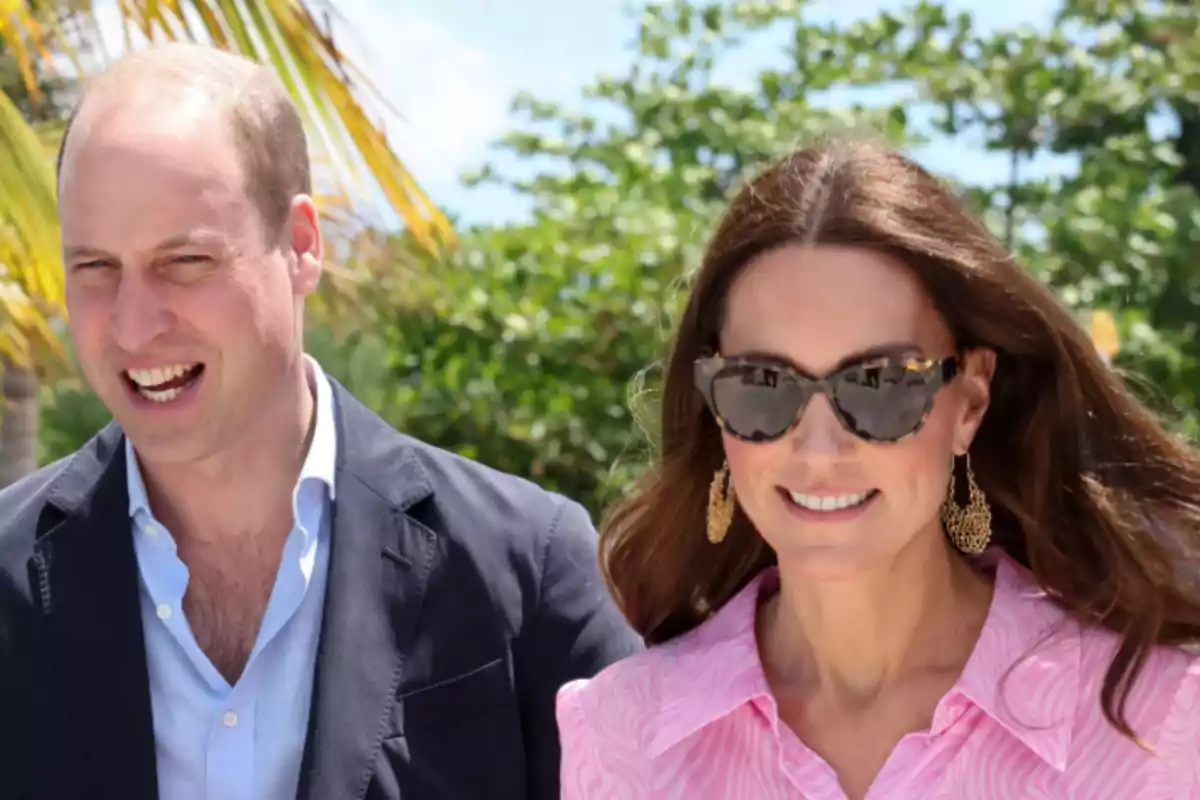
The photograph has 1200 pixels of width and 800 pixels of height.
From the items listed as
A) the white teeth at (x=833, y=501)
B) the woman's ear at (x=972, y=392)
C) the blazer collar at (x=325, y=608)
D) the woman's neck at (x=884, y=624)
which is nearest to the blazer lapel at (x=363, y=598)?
the blazer collar at (x=325, y=608)

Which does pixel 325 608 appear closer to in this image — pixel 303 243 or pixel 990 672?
pixel 303 243

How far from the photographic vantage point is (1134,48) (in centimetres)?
815

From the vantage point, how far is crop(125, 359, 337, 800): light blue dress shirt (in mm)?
2586

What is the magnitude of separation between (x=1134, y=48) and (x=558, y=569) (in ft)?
20.4

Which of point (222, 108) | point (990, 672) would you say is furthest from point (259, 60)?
point (990, 672)

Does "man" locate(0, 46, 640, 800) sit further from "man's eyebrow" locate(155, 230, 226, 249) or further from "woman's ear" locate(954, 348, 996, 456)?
"woman's ear" locate(954, 348, 996, 456)

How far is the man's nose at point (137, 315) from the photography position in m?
2.54

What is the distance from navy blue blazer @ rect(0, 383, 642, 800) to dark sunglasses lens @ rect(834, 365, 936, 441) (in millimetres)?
774

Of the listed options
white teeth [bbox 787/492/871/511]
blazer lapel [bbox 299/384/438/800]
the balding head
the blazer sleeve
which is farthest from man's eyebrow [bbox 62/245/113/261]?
white teeth [bbox 787/492/871/511]

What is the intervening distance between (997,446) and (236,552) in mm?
1201

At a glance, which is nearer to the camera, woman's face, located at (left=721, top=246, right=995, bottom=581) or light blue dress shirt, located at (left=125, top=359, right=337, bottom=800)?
woman's face, located at (left=721, top=246, right=995, bottom=581)

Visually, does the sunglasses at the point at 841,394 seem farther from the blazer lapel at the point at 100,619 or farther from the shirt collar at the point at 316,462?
the blazer lapel at the point at 100,619

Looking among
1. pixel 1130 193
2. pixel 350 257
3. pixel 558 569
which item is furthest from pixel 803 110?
pixel 558 569

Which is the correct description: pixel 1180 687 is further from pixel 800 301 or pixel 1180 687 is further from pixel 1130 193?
pixel 1130 193
